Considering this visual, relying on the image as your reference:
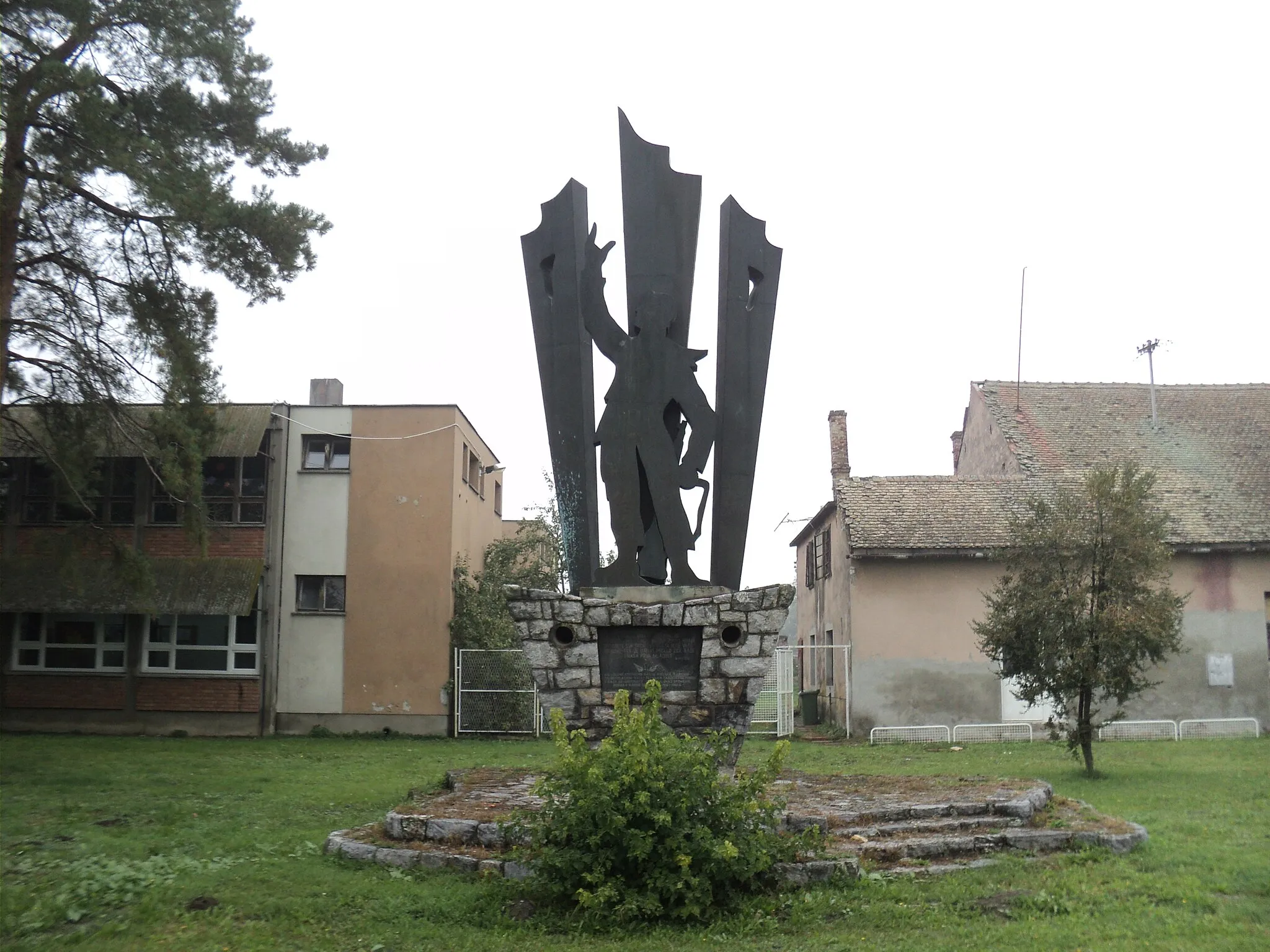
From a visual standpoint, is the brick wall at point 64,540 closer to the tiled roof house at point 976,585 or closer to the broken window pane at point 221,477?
the broken window pane at point 221,477

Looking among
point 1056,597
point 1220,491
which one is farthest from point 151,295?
point 1220,491

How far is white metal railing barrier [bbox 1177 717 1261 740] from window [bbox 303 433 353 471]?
1735 cm

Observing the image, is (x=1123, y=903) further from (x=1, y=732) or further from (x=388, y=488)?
(x=1, y=732)

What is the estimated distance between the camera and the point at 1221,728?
21.8 m

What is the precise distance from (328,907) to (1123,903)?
4919mm

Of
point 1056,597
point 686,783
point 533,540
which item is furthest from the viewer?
point 533,540

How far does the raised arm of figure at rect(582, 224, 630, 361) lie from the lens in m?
11.1

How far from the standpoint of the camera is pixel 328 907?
7.09 m

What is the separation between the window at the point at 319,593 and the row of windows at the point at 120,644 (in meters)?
1.23

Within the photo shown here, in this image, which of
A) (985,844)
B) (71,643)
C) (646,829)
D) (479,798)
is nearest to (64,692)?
(71,643)

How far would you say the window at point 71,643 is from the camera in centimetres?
2291

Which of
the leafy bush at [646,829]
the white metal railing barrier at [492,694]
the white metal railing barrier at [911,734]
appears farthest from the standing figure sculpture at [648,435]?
the white metal railing barrier at [911,734]

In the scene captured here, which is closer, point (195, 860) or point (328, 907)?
point (328, 907)

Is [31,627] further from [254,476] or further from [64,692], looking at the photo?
[254,476]
